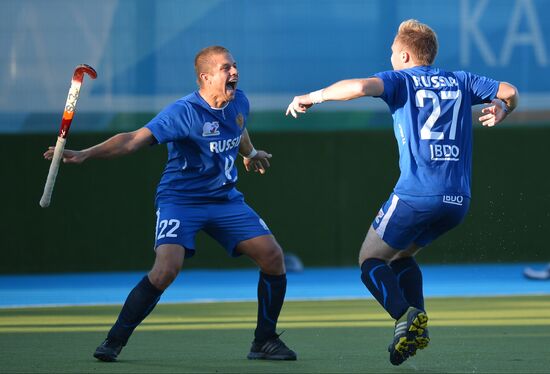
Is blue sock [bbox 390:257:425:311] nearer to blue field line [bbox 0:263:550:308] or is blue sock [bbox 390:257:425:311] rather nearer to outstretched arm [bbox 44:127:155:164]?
outstretched arm [bbox 44:127:155:164]

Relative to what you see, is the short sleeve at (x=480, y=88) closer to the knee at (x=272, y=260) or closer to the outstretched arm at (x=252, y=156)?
the knee at (x=272, y=260)

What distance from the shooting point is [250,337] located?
26.2ft

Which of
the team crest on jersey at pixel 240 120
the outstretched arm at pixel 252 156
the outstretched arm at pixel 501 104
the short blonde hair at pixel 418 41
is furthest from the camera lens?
the outstretched arm at pixel 252 156

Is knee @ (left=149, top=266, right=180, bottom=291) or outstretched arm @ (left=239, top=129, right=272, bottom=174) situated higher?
outstretched arm @ (left=239, top=129, right=272, bottom=174)

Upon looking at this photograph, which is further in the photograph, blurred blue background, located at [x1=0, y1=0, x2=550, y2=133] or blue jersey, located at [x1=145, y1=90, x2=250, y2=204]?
blurred blue background, located at [x1=0, y1=0, x2=550, y2=133]

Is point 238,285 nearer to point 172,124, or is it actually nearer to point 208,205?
point 208,205

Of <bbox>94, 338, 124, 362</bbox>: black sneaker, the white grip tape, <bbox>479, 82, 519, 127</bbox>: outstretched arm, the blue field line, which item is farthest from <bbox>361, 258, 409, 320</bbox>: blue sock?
the blue field line

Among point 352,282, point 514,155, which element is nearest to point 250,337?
point 352,282

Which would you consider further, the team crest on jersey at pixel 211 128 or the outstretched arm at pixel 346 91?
the team crest on jersey at pixel 211 128

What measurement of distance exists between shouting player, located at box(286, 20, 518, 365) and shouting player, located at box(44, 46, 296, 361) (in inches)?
28.3

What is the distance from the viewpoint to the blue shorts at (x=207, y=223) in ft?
22.5

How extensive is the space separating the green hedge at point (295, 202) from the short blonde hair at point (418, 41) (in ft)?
22.9

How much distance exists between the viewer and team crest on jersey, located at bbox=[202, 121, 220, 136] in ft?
22.6

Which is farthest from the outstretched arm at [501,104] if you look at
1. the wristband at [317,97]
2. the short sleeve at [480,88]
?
the wristband at [317,97]
